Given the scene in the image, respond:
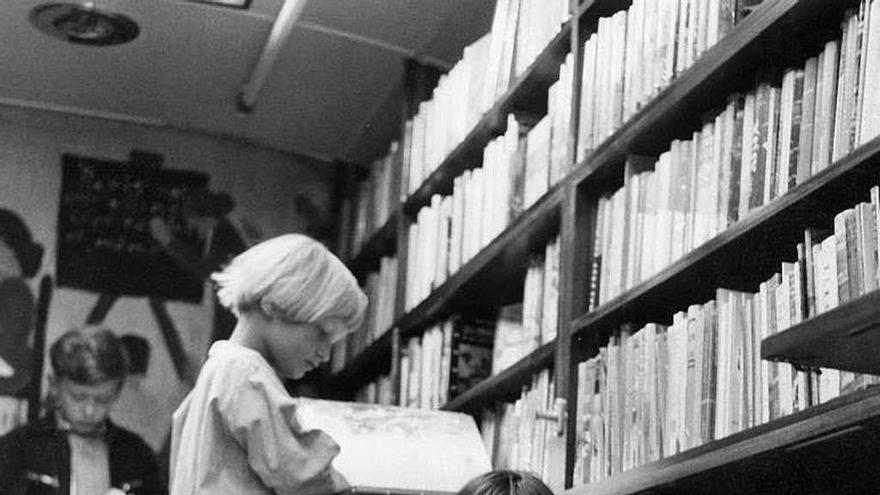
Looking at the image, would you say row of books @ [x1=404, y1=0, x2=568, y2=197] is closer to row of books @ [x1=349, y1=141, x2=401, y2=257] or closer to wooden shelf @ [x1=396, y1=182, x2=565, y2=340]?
row of books @ [x1=349, y1=141, x2=401, y2=257]

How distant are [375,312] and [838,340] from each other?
3138mm

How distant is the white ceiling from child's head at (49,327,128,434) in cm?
77

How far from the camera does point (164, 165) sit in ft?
17.1

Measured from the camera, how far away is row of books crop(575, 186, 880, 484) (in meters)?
1.97

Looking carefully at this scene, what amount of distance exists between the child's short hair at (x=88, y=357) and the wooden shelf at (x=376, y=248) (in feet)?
2.73

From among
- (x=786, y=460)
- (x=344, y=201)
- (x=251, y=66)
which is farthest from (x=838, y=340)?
(x=344, y=201)

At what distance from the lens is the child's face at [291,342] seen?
2230 mm

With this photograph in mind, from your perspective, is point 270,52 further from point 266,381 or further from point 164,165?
point 266,381

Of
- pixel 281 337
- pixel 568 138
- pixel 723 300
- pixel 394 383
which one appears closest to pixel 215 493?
pixel 281 337

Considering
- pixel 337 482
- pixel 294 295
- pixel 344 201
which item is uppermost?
pixel 344 201

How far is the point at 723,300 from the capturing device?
7.53 ft

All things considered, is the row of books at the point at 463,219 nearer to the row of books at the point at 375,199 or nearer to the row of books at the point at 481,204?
the row of books at the point at 481,204

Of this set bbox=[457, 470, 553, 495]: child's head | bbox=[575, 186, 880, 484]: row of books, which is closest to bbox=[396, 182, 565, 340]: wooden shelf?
bbox=[575, 186, 880, 484]: row of books

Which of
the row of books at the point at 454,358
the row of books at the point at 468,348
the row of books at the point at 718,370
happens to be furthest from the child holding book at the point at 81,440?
the row of books at the point at 718,370
